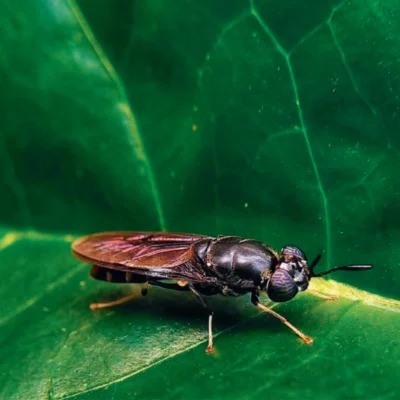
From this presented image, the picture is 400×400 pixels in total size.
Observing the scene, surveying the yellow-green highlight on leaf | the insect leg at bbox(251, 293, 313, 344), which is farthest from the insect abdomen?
the insect leg at bbox(251, 293, 313, 344)

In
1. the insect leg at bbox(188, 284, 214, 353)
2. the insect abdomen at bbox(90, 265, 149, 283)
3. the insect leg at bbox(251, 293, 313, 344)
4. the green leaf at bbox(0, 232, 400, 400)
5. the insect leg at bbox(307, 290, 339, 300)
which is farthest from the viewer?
the insect abdomen at bbox(90, 265, 149, 283)

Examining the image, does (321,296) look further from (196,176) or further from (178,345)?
(196,176)

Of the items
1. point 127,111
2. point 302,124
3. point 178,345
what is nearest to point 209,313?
point 178,345

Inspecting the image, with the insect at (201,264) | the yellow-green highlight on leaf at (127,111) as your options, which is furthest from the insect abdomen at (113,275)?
the yellow-green highlight on leaf at (127,111)

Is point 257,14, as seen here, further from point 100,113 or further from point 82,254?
point 82,254

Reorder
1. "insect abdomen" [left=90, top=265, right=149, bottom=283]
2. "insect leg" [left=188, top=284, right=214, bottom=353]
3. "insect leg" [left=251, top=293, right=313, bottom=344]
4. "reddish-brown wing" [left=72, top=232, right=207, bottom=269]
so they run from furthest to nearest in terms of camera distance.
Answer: "insect abdomen" [left=90, top=265, right=149, bottom=283] < "reddish-brown wing" [left=72, top=232, right=207, bottom=269] < "insect leg" [left=188, top=284, right=214, bottom=353] < "insect leg" [left=251, top=293, right=313, bottom=344]

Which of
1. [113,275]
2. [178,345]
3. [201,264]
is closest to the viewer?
[178,345]

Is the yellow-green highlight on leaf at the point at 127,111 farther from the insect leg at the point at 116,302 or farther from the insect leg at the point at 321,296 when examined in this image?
the insect leg at the point at 321,296

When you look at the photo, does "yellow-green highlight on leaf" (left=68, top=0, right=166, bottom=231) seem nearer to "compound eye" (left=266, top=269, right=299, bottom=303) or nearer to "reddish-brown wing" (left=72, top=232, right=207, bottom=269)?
"reddish-brown wing" (left=72, top=232, right=207, bottom=269)

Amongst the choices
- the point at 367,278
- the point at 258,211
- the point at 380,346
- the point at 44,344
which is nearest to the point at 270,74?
the point at 258,211
